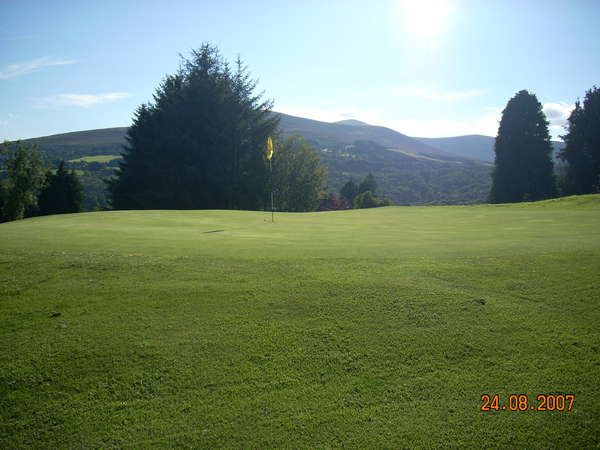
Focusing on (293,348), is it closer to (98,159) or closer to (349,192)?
(349,192)

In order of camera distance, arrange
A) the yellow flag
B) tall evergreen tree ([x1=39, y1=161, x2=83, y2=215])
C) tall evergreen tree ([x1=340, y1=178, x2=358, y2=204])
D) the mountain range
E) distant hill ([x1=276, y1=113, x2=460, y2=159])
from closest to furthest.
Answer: the yellow flag
tall evergreen tree ([x1=39, y1=161, x2=83, y2=215])
tall evergreen tree ([x1=340, y1=178, x2=358, y2=204])
the mountain range
distant hill ([x1=276, y1=113, x2=460, y2=159])

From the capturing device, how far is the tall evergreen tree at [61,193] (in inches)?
1957

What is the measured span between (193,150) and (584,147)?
153ft

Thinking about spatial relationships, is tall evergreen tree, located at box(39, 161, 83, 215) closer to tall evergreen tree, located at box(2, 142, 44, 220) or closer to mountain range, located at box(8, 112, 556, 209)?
tall evergreen tree, located at box(2, 142, 44, 220)

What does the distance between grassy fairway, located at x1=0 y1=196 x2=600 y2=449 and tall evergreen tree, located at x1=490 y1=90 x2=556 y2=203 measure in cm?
4446

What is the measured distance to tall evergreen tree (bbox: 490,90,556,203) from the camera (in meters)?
45.5

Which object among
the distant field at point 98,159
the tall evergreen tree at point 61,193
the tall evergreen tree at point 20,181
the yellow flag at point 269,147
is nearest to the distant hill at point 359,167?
the distant field at point 98,159

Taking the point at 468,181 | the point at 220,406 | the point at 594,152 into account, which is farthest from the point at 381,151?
the point at 220,406

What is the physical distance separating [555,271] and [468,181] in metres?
99.3

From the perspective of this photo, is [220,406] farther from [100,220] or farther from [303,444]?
[100,220]

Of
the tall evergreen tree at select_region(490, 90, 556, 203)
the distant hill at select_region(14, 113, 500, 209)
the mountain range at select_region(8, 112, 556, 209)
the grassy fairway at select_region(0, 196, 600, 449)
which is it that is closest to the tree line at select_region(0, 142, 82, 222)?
the mountain range at select_region(8, 112, 556, 209)

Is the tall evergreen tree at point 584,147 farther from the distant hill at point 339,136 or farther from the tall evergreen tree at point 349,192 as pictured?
the distant hill at point 339,136

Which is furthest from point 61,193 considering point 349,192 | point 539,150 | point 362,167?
point 362,167

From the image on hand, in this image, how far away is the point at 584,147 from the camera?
150ft
